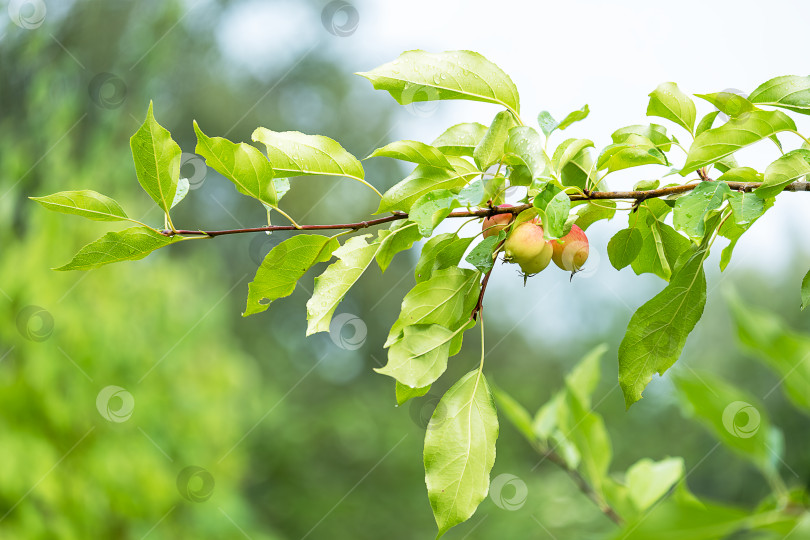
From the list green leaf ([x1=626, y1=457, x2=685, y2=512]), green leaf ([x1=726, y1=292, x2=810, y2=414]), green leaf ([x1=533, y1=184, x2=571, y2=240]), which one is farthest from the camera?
green leaf ([x1=626, y1=457, x2=685, y2=512])

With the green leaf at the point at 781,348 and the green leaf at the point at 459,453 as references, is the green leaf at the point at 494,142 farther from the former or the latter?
the green leaf at the point at 781,348

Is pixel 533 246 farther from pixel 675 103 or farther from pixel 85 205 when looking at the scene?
pixel 85 205

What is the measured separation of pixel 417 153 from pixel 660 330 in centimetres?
14

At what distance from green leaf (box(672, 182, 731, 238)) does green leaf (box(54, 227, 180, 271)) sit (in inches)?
9.1

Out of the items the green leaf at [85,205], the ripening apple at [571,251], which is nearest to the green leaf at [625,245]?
the ripening apple at [571,251]

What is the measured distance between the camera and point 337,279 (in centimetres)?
33

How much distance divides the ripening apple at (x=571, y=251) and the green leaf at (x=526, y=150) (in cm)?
8

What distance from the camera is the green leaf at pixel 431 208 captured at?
11.5 inches

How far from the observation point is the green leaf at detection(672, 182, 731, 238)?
0.28 meters

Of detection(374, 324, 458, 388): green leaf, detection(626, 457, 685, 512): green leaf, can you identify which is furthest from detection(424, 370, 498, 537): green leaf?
detection(626, 457, 685, 512): green leaf

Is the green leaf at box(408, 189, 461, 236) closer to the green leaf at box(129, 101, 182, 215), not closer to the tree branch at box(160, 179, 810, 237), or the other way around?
the tree branch at box(160, 179, 810, 237)

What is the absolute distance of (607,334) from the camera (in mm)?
5242

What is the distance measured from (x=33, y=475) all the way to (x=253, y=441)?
2.81 meters

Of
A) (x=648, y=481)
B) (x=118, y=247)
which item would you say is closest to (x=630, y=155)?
(x=118, y=247)
